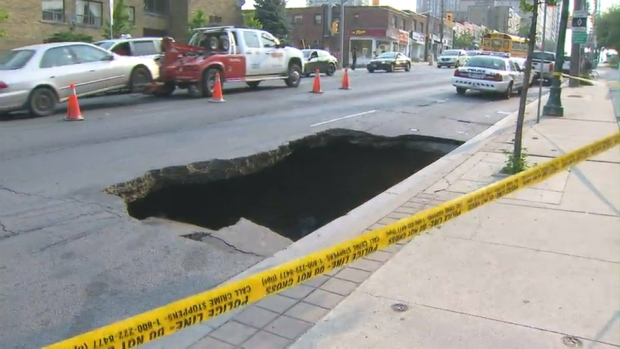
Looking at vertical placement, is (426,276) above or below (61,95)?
below

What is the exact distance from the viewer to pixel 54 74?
13.9m

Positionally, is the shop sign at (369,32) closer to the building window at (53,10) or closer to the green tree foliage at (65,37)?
the building window at (53,10)

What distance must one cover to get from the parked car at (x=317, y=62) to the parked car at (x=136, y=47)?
13.3 m

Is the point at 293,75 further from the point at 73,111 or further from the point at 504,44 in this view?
the point at 504,44

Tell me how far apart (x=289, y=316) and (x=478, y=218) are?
9.75 feet

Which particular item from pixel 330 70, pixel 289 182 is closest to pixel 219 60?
pixel 289 182

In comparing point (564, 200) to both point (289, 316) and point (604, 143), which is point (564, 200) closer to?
point (604, 143)

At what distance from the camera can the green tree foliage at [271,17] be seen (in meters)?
52.7

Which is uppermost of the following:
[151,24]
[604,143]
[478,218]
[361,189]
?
[151,24]

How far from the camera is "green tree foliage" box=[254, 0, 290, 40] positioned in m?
52.7

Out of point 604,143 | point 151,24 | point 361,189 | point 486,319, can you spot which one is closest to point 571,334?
point 486,319

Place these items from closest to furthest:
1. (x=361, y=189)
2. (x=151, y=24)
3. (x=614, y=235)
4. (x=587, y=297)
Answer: (x=587, y=297) < (x=614, y=235) < (x=361, y=189) < (x=151, y=24)

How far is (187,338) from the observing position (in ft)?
11.9

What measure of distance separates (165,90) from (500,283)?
15353 millimetres
